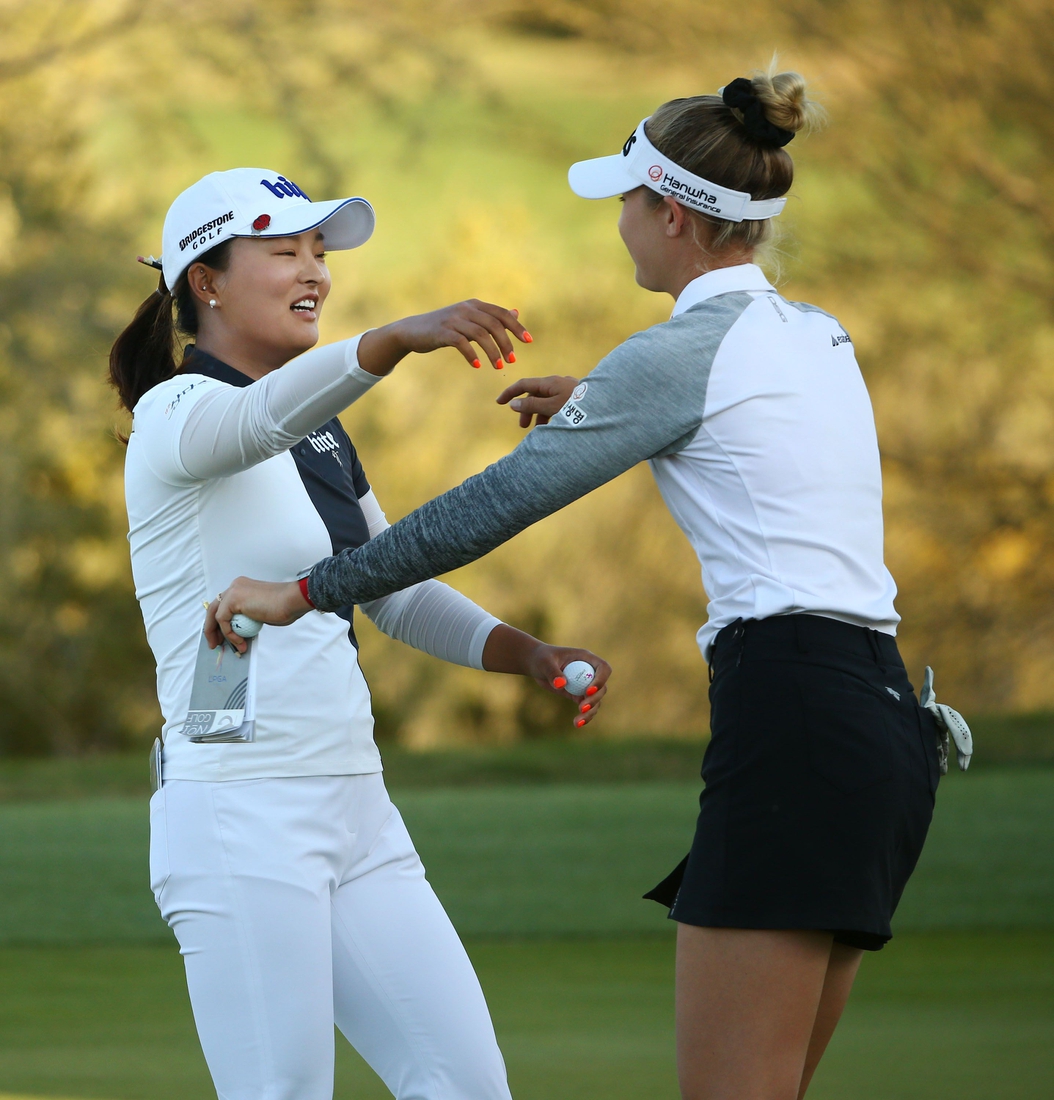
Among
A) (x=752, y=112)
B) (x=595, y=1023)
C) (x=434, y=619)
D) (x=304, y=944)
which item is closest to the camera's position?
(x=752, y=112)

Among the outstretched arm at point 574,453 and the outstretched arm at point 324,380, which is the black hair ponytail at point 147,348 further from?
the outstretched arm at point 574,453

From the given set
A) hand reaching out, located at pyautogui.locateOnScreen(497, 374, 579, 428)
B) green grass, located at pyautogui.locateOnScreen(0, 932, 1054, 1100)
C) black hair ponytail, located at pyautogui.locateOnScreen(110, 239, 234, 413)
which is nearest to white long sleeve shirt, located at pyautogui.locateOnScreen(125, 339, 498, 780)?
black hair ponytail, located at pyautogui.locateOnScreen(110, 239, 234, 413)

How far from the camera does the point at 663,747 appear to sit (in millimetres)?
12461

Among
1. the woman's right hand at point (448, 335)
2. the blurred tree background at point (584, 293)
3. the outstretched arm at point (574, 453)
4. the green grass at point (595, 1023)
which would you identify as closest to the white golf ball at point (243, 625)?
the outstretched arm at point (574, 453)

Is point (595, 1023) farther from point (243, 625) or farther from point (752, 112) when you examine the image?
point (752, 112)

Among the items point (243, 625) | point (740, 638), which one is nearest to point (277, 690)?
point (243, 625)

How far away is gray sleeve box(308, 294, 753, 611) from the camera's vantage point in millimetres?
2096

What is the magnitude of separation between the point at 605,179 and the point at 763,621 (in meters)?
0.64

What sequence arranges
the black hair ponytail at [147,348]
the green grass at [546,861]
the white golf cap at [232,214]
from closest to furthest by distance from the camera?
1. the white golf cap at [232,214]
2. the black hair ponytail at [147,348]
3. the green grass at [546,861]

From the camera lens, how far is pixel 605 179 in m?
2.30

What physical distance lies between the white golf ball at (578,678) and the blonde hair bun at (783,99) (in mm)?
861

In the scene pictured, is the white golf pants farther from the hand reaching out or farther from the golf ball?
the hand reaching out

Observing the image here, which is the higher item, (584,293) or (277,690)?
(277,690)

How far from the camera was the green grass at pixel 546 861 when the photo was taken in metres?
7.11
